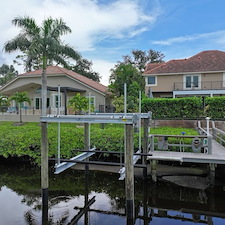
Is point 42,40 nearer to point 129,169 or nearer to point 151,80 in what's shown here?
point 129,169

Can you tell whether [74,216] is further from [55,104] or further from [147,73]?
[147,73]

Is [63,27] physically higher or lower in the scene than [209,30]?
lower

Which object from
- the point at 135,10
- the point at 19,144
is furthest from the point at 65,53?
the point at 19,144

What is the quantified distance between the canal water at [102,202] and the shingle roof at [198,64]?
64.9 ft

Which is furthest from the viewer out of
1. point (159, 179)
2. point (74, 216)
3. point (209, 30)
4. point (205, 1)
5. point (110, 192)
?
point (209, 30)

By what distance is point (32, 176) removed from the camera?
433 inches

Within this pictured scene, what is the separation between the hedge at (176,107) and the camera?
17969 millimetres

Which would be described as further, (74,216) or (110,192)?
(110,192)

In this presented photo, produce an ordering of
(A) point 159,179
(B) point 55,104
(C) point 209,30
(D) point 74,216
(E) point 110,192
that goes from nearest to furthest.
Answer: (D) point 74,216
(E) point 110,192
(A) point 159,179
(C) point 209,30
(B) point 55,104

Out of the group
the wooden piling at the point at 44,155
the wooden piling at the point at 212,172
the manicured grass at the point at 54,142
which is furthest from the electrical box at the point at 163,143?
the wooden piling at the point at 44,155

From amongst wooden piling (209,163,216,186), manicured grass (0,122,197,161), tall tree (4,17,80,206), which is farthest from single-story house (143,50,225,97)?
wooden piling (209,163,216,186)

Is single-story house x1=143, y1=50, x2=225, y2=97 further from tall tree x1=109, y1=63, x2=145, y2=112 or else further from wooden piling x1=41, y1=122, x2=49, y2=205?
wooden piling x1=41, y1=122, x2=49, y2=205

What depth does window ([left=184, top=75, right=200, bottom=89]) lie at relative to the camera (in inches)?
1033

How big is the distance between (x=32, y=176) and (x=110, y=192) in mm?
4222
